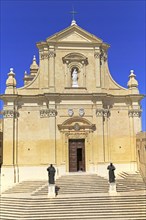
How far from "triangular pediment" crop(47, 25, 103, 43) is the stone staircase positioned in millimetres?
11383

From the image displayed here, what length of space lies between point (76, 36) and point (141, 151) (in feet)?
34.9

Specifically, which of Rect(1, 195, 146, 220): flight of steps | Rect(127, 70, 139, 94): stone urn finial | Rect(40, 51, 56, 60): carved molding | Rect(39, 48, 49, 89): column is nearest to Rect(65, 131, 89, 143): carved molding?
Rect(39, 48, 49, 89): column

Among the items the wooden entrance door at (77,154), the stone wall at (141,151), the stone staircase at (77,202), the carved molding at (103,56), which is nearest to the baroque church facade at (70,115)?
the wooden entrance door at (77,154)

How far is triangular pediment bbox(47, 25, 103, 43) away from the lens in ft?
77.0

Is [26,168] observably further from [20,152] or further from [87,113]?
[87,113]

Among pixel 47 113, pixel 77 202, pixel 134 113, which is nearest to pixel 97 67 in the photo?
pixel 134 113

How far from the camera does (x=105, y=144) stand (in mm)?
22734

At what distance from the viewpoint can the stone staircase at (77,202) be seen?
16.1 meters

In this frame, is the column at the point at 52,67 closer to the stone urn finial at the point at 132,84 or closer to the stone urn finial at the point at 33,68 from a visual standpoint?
the stone urn finial at the point at 132,84

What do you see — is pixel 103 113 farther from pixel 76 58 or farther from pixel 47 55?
pixel 47 55

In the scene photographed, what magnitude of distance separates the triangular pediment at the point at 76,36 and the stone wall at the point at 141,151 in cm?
842

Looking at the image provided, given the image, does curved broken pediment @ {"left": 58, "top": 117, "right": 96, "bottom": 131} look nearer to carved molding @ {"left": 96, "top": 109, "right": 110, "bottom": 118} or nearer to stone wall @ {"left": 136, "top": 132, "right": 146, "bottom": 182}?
carved molding @ {"left": 96, "top": 109, "right": 110, "bottom": 118}

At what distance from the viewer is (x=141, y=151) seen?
2162cm

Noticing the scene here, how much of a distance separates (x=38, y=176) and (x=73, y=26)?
12375mm
